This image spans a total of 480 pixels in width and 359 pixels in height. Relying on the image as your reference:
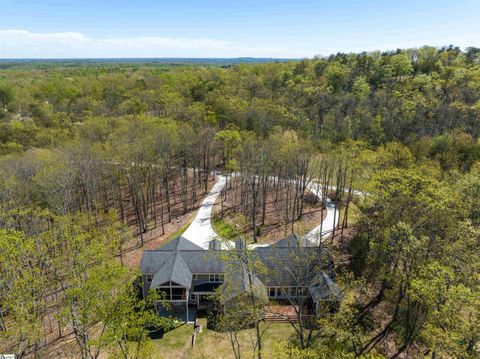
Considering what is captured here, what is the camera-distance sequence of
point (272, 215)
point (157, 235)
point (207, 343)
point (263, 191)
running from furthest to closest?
1. point (272, 215)
2. point (263, 191)
3. point (157, 235)
4. point (207, 343)

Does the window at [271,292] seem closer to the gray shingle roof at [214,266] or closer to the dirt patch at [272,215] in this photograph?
the gray shingle roof at [214,266]

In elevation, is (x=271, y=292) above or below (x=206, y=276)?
below

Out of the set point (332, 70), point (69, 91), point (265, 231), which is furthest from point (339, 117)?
point (69, 91)

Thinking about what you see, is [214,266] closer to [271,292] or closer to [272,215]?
[271,292]

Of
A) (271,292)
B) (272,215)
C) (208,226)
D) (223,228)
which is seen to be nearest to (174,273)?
(271,292)

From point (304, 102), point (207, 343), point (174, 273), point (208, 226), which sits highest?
point (304, 102)

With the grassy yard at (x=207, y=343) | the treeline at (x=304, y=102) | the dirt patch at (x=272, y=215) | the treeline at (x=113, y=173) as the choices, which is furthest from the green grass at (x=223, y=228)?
the treeline at (x=304, y=102)

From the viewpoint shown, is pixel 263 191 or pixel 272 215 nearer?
pixel 263 191
